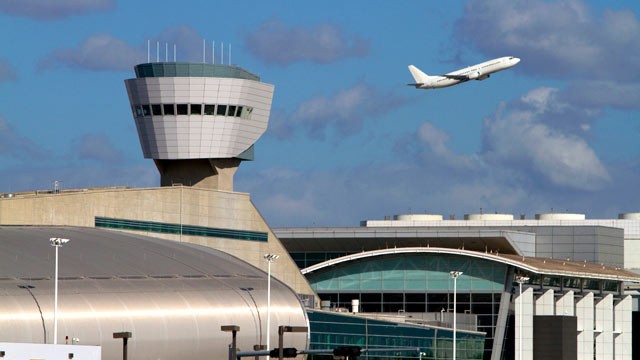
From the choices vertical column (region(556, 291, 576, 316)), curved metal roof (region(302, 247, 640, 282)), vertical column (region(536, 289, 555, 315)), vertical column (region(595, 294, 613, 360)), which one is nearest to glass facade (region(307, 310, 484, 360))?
curved metal roof (region(302, 247, 640, 282))

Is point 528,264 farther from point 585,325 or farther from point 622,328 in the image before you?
point 622,328

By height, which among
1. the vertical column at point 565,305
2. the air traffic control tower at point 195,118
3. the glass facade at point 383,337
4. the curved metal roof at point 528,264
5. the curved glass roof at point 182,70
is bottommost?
the glass facade at point 383,337

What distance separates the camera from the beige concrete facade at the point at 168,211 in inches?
4867

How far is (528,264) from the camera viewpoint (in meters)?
152

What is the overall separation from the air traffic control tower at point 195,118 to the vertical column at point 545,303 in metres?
35.9

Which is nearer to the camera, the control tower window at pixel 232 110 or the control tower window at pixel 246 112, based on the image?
the control tower window at pixel 232 110

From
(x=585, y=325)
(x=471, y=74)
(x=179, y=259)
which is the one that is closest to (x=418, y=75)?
(x=471, y=74)

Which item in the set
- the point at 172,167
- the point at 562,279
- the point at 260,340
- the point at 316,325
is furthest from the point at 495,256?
the point at 260,340

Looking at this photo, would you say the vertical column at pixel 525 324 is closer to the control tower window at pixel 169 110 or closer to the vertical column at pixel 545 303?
the vertical column at pixel 545 303

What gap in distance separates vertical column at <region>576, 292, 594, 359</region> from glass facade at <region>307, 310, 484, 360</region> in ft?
63.8

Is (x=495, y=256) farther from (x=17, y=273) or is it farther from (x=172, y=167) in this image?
(x=17, y=273)

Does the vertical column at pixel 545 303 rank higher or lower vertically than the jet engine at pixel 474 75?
lower

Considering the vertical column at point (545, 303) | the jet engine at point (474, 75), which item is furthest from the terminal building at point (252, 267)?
the jet engine at point (474, 75)

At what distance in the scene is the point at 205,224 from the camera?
146000 mm
